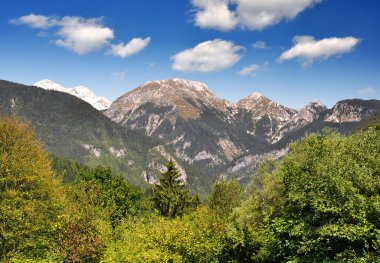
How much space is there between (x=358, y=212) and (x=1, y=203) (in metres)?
36.5

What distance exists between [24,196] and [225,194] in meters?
49.8

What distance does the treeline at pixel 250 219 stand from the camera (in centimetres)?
2847

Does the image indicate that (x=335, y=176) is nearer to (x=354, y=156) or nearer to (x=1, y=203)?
(x=354, y=156)

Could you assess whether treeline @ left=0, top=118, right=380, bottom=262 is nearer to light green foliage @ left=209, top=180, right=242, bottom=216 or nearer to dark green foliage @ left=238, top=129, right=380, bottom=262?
dark green foliage @ left=238, top=129, right=380, bottom=262

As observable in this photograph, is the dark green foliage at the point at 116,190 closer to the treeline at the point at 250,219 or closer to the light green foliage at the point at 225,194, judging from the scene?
the light green foliage at the point at 225,194

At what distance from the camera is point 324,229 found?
2747 centimetres

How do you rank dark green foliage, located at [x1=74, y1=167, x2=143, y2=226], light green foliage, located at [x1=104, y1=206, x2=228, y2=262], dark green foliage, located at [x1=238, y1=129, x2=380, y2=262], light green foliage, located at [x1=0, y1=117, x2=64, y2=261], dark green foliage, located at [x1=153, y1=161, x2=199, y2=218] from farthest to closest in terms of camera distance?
dark green foliage, located at [x1=74, y1=167, x2=143, y2=226] < dark green foliage, located at [x1=153, y1=161, x2=199, y2=218] < light green foliage, located at [x1=0, y1=117, x2=64, y2=261] < light green foliage, located at [x1=104, y1=206, x2=228, y2=262] < dark green foliage, located at [x1=238, y1=129, x2=380, y2=262]

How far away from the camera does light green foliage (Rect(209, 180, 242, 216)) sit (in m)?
81.4

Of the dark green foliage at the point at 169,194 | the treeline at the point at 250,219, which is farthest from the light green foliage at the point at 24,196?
the dark green foliage at the point at 169,194

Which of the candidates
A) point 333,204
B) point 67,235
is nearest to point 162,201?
point 67,235

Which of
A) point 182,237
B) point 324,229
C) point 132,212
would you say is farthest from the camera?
point 132,212

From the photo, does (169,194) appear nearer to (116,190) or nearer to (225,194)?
(225,194)

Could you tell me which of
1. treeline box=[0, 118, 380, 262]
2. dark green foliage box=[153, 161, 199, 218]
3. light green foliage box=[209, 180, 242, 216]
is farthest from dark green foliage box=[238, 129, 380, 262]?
dark green foliage box=[153, 161, 199, 218]

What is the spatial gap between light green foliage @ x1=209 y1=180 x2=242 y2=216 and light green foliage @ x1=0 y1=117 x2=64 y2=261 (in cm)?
4271
